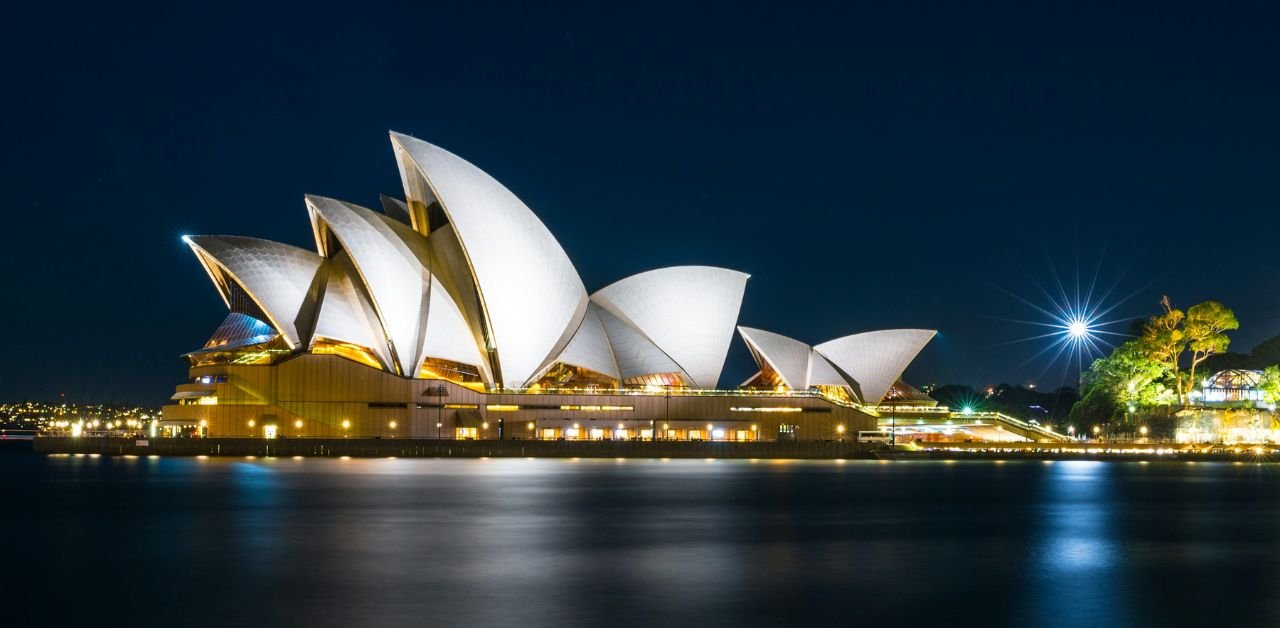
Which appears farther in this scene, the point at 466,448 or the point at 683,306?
the point at 683,306

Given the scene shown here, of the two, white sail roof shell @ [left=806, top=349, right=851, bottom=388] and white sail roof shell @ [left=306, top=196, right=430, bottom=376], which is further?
white sail roof shell @ [left=806, top=349, right=851, bottom=388]

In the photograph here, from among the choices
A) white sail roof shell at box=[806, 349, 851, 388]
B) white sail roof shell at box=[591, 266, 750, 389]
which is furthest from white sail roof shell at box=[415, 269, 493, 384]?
white sail roof shell at box=[806, 349, 851, 388]

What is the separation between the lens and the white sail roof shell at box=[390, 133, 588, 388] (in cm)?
6019

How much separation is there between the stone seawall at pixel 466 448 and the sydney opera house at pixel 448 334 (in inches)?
36.3

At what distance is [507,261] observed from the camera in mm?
62656

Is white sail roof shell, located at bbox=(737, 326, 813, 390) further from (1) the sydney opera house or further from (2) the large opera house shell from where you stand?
(2) the large opera house shell

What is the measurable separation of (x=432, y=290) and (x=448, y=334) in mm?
2654

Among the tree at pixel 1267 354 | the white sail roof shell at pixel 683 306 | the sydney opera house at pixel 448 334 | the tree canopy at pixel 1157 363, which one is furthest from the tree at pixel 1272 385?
the white sail roof shell at pixel 683 306

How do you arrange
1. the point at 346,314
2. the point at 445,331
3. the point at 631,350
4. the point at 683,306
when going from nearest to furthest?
the point at 346,314, the point at 445,331, the point at 683,306, the point at 631,350

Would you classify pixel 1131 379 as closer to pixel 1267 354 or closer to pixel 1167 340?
pixel 1167 340

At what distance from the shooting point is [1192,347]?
77625mm

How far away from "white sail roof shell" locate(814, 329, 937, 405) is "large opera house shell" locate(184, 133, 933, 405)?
14860mm

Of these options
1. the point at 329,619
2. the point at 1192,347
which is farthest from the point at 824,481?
the point at 1192,347

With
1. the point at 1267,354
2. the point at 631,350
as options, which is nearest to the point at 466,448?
the point at 631,350
